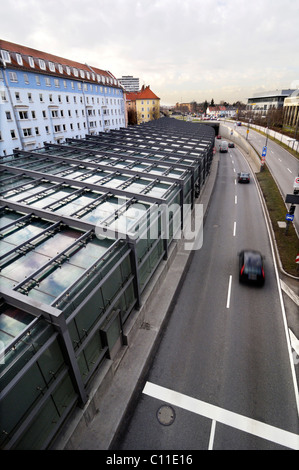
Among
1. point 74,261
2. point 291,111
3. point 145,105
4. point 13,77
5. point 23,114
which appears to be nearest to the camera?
point 74,261

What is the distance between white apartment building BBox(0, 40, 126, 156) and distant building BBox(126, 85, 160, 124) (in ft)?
157

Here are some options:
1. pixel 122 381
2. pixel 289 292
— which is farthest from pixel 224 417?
pixel 289 292

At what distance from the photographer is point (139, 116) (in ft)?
364

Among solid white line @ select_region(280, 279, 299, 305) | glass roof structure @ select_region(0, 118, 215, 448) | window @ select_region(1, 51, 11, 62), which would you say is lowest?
solid white line @ select_region(280, 279, 299, 305)

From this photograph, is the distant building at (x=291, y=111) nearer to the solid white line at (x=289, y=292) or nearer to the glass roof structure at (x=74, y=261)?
the solid white line at (x=289, y=292)

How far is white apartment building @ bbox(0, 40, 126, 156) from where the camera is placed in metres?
35.6

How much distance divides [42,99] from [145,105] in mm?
76645

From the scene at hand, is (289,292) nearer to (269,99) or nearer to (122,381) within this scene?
(122,381)

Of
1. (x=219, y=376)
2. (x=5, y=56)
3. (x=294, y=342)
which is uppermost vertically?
(x=5, y=56)

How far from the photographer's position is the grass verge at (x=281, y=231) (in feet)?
64.2

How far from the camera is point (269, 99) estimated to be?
137m

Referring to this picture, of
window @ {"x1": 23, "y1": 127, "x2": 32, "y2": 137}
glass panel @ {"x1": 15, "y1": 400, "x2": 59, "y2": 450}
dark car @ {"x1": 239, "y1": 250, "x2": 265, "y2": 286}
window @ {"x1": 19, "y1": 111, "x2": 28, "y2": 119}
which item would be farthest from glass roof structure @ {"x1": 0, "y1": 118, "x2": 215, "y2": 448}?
window @ {"x1": 19, "y1": 111, "x2": 28, "y2": 119}

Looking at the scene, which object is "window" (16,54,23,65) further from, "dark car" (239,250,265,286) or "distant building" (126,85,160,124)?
"distant building" (126,85,160,124)
